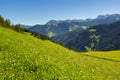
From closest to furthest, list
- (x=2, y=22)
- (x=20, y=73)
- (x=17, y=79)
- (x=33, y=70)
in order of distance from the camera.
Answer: (x=17, y=79)
(x=20, y=73)
(x=33, y=70)
(x=2, y=22)

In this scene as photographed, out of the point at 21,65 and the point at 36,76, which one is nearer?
the point at 36,76

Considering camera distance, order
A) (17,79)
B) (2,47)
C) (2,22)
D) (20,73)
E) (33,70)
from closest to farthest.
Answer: (17,79), (20,73), (33,70), (2,47), (2,22)

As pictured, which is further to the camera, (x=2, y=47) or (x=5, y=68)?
(x=2, y=47)

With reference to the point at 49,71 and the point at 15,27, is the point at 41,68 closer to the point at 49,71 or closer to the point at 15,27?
the point at 49,71

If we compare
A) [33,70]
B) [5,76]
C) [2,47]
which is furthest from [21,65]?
[2,47]

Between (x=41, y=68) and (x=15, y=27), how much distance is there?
61.1 meters

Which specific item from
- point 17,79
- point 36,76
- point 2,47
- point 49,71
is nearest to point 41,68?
point 49,71

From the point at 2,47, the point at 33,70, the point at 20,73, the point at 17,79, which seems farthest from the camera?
the point at 2,47

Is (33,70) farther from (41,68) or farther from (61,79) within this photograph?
(61,79)

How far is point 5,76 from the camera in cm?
1541

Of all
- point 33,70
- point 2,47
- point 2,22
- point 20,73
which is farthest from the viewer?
point 2,22

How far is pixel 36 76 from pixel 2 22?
62526mm

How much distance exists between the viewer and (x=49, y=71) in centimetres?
1920

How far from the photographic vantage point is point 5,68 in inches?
696
